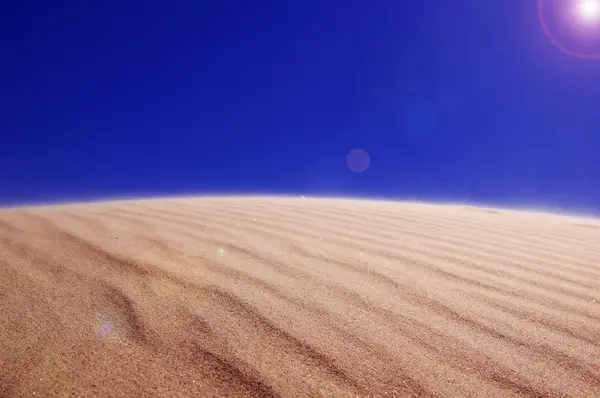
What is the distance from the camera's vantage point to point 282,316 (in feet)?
4.95

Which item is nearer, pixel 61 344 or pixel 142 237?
pixel 61 344

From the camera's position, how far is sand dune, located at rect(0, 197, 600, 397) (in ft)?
3.75

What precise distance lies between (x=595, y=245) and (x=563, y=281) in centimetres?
161

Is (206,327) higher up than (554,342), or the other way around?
(206,327)

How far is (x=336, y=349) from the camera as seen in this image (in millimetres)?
1308

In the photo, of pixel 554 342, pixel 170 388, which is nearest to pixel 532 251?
pixel 554 342

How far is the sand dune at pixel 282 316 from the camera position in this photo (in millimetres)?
1142

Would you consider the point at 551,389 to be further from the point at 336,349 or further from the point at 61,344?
the point at 61,344

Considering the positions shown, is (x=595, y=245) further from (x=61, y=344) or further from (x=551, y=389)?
(x=61, y=344)

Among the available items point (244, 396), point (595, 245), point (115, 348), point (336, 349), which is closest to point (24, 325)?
point (115, 348)

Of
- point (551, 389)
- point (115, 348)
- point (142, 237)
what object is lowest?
point (551, 389)

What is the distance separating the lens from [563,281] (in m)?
2.20

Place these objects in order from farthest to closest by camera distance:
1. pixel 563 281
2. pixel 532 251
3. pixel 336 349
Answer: pixel 532 251
pixel 563 281
pixel 336 349

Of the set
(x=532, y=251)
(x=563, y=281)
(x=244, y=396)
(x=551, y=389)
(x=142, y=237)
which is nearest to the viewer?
(x=244, y=396)
